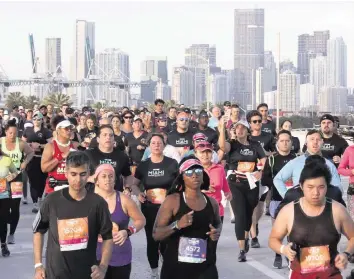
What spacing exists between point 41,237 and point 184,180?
1.23 m

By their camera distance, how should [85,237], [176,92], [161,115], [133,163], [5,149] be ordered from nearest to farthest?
[85,237], [5,149], [133,163], [161,115], [176,92]

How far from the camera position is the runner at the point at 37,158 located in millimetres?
15469

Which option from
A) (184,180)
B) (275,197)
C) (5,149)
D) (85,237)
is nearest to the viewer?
(85,237)

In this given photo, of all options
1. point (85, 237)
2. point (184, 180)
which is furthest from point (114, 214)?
point (85, 237)

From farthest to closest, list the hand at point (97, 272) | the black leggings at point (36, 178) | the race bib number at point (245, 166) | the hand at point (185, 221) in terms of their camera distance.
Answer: the black leggings at point (36, 178) → the race bib number at point (245, 166) → the hand at point (185, 221) → the hand at point (97, 272)

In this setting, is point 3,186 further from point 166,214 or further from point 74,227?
point 74,227

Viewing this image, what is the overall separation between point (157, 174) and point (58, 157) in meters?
1.14

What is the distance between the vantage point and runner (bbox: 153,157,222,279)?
6.41 metres

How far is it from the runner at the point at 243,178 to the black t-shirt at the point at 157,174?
4.97 feet

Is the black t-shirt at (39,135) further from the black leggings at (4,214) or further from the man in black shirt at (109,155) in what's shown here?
the man in black shirt at (109,155)

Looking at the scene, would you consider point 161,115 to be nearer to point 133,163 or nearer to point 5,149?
point 133,163

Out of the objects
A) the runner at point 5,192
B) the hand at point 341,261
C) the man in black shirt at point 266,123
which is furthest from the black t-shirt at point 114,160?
the man in black shirt at point 266,123

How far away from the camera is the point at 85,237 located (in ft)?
19.0

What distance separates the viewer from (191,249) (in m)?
6.39
